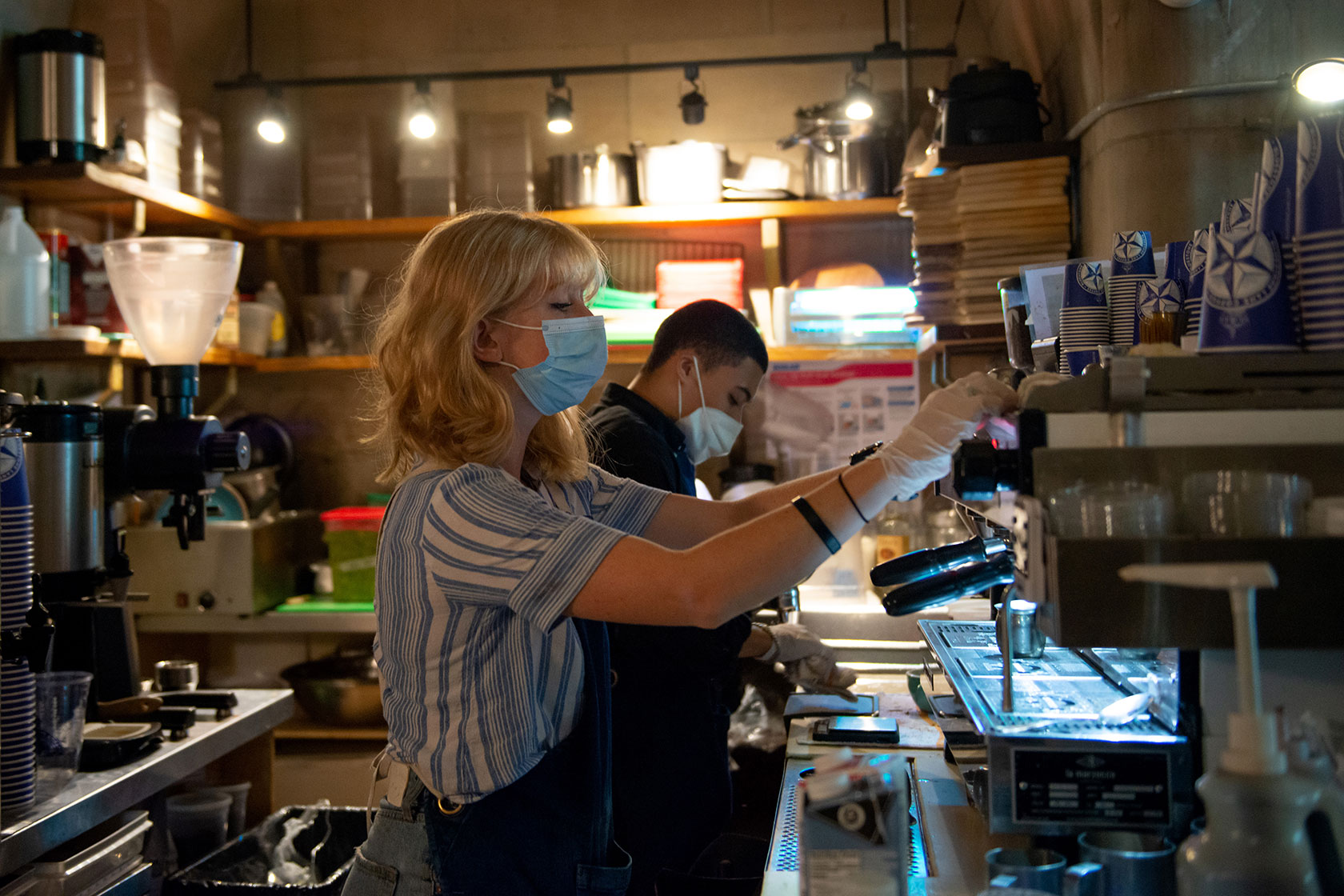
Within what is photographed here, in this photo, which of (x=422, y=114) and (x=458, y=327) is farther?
(x=422, y=114)

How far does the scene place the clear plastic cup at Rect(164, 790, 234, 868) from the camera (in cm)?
259

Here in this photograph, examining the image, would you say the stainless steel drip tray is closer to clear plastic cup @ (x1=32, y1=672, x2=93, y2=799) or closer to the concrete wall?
the concrete wall

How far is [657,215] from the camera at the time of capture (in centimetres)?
386

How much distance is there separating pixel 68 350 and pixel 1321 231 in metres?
3.15

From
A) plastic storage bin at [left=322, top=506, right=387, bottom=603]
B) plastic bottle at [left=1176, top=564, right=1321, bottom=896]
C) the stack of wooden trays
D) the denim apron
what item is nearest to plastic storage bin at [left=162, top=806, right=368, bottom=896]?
the denim apron

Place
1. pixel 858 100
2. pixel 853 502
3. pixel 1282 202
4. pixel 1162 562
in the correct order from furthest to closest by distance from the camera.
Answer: pixel 858 100, pixel 853 502, pixel 1282 202, pixel 1162 562

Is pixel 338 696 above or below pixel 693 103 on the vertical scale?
below

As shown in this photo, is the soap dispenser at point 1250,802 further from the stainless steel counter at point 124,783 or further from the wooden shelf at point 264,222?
the wooden shelf at point 264,222

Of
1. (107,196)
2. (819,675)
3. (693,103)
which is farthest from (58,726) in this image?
(693,103)

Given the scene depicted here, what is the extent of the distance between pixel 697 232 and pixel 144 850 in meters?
2.86

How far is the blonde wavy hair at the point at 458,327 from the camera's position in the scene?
1.49 m

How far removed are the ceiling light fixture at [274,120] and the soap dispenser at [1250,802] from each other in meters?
3.67

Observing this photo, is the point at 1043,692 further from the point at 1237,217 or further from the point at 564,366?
the point at 564,366

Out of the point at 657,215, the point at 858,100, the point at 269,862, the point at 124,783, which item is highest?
the point at 858,100
